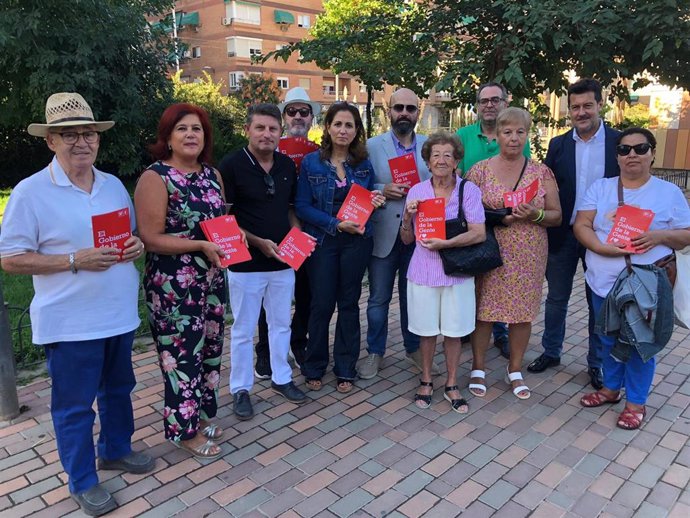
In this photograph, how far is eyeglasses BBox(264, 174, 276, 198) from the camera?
12.0ft

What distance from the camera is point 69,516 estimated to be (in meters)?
2.84

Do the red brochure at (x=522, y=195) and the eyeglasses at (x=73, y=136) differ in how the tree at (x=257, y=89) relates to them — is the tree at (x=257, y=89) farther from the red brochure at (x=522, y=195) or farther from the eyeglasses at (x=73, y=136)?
→ the eyeglasses at (x=73, y=136)

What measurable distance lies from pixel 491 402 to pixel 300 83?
152 ft

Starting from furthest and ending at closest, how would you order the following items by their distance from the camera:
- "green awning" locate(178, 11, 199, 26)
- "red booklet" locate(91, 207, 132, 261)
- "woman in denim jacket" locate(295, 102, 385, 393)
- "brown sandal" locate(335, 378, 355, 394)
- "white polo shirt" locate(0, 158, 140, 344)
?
"green awning" locate(178, 11, 199, 26)
"brown sandal" locate(335, 378, 355, 394)
"woman in denim jacket" locate(295, 102, 385, 393)
"red booklet" locate(91, 207, 132, 261)
"white polo shirt" locate(0, 158, 140, 344)

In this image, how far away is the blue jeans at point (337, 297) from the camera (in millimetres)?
4004

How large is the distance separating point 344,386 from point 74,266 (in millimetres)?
2342

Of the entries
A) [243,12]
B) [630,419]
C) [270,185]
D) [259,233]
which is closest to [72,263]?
[259,233]

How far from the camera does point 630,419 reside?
12.1 feet

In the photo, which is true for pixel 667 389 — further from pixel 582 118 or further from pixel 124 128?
pixel 124 128

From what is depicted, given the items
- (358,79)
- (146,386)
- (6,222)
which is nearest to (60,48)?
(358,79)

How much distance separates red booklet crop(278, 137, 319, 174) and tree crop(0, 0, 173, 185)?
6.96m

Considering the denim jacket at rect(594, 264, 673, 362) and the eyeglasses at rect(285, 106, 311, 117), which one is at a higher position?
the eyeglasses at rect(285, 106, 311, 117)

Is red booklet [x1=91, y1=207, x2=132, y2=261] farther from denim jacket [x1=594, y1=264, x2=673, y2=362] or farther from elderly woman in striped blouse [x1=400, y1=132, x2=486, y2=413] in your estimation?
denim jacket [x1=594, y1=264, x2=673, y2=362]

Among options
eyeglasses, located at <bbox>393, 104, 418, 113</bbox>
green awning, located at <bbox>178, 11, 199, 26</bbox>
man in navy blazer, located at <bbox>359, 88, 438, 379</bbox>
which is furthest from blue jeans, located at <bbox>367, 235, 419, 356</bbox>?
green awning, located at <bbox>178, 11, 199, 26</bbox>
